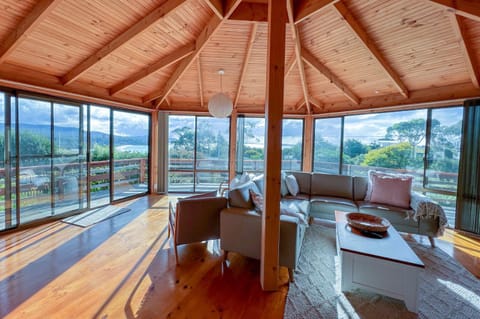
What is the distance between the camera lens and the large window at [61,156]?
11.6 feet

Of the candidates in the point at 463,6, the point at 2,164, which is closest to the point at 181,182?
the point at 2,164

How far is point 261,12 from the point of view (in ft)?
9.88

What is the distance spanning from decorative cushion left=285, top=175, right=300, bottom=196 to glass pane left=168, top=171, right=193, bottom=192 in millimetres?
3108

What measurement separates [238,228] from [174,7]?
2.75 metres

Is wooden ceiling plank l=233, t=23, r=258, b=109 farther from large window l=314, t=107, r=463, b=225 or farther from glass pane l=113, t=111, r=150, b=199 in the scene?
glass pane l=113, t=111, r=150, b=199

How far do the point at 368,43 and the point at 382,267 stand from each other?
3.04 meters

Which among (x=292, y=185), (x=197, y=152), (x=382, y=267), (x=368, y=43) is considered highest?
(x=368, y=43)

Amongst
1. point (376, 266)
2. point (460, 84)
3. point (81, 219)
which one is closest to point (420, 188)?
point (460, 84)

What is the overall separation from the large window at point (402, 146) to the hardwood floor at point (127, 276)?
1150 millimetres

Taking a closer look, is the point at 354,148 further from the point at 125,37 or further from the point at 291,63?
the point at 125,37

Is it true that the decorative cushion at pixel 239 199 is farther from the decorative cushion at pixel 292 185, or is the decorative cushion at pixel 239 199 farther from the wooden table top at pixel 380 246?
the decorative cushion at pixel 292 185

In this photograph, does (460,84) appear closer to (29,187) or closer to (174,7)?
(174,7)

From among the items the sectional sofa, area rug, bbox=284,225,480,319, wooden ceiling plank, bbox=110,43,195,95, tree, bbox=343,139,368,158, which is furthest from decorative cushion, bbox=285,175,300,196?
wooden ceiling plank, bbox=110,43,195,95

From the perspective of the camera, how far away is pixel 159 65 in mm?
4168
